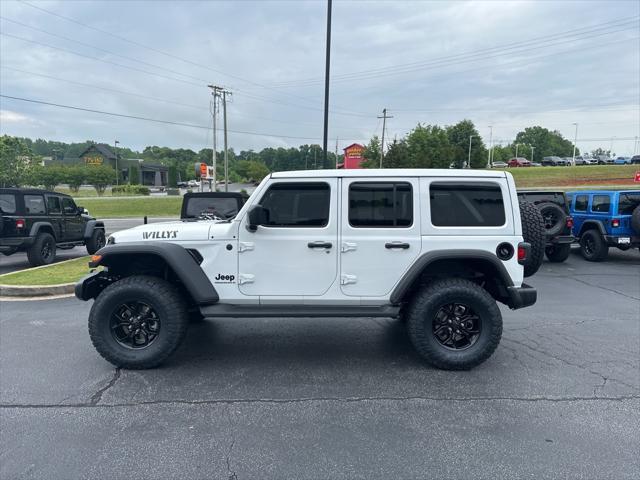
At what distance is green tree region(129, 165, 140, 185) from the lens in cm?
7881

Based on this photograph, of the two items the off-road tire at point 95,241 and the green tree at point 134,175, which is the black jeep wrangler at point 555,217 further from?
the green tree at point 134,175

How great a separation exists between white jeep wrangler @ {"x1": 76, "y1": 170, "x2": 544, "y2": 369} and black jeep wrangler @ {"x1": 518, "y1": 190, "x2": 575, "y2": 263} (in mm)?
6366

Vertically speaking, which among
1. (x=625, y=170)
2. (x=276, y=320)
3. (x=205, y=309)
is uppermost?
(x=625, y=170)

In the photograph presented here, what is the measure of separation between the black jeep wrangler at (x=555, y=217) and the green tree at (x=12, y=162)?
154 feet

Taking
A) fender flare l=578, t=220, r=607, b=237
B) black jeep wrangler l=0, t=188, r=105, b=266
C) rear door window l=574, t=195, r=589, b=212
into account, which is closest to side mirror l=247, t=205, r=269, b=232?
black jeep wrangler l=0, t=188, r=105, b=266

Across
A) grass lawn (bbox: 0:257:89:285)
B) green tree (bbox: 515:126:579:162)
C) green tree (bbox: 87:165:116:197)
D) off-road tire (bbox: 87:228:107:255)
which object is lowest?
grass lawn (bbox: 0:257:89:285)

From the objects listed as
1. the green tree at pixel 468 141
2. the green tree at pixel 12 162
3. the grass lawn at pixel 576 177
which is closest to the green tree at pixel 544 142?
the green tree at pixel 468 141

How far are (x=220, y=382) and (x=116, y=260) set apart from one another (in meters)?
1.66

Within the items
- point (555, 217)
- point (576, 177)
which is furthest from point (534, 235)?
point (576, 177)

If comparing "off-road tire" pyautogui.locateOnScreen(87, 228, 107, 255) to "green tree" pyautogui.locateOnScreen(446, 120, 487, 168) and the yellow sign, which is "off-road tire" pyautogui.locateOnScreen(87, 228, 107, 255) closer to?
"green tree" pyautogui.locateOnScreen(446, 120, 487, 168)

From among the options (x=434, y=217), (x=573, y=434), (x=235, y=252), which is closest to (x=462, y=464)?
(x=573, y=434)

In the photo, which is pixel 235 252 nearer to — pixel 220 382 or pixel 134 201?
pixel 220 382

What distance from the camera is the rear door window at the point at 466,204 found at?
13.0ft

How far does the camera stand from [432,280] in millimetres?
4109
